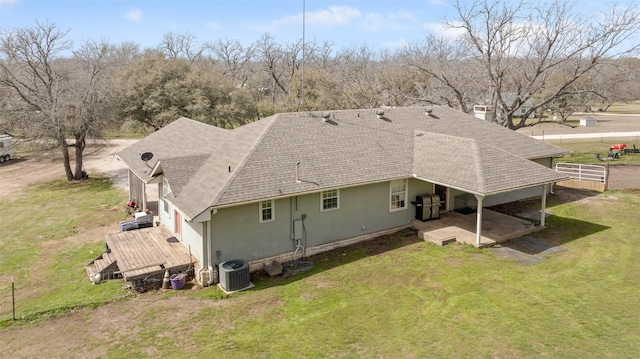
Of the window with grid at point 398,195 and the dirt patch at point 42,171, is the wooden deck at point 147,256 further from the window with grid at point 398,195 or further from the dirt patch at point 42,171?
the dirt patch at point 42,171

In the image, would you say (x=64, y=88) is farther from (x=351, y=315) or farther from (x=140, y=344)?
(x=351, y=315)

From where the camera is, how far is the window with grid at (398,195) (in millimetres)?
17562

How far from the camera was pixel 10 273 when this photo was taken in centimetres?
1570

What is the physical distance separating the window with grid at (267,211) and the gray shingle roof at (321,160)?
1.60 feet

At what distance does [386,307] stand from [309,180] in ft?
17.8

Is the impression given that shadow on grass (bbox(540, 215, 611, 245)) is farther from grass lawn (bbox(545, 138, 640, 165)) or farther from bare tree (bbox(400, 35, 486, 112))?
bare tree (bbox(400, 35, 486, 112))

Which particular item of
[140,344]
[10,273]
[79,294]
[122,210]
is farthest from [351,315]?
[122,210]

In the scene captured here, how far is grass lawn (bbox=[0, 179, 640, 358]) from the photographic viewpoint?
10070mm

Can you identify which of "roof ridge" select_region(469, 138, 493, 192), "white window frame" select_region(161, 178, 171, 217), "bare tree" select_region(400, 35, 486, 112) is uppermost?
"bare tree" select_region(400, 35, 486, 112)

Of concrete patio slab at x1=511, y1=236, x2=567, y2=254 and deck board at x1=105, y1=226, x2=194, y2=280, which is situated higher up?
concrete patio slab at x1=511, y1=236, x2=567, y2=254

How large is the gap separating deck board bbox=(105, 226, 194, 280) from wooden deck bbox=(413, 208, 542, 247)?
9057 millimetres

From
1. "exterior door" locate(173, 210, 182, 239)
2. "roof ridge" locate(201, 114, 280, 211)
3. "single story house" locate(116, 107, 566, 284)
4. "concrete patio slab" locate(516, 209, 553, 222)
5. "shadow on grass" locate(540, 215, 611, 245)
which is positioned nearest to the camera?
"roof ridge" locate(201, 114, 280, 211)

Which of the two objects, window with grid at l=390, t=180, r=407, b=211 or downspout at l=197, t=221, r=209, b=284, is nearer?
downspout at l=197, t=221, r=209, b=284

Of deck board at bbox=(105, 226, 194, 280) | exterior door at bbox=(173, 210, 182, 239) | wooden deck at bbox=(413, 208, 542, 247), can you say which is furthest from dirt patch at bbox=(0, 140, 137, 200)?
wooden deck at bbox=(413, 208, 542, 247)
